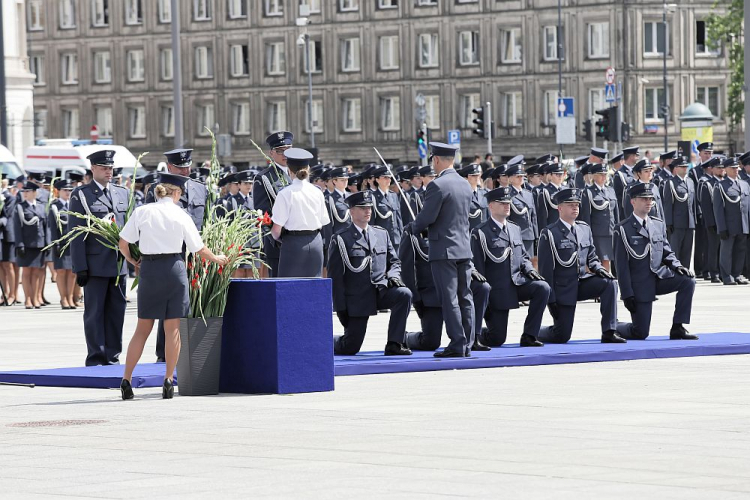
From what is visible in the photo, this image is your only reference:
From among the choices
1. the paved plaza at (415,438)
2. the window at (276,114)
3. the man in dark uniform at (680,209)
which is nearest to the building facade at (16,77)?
the window at (276,114)

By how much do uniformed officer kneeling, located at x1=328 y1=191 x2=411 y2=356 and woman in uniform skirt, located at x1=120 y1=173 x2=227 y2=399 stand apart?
304cm

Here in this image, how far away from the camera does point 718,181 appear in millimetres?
29281

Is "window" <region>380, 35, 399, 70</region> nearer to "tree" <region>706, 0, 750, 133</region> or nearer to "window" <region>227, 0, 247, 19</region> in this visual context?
"window" <region>227, 0, 247, 19</region>

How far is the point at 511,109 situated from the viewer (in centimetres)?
8881

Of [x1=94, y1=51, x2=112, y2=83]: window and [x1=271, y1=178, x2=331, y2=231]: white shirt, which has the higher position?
[x1=94, y1=51, x2=112, y2=83]: window

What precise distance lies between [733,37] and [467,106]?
15.7 m

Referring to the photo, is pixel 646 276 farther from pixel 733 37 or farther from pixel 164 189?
pixel 733 37

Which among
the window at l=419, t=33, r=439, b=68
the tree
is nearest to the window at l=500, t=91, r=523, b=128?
the window at l=419, t=33, r=439, b=68

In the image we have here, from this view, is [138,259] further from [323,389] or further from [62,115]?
[62,115]

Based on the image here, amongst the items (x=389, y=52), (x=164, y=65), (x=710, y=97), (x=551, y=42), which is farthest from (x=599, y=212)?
(x=164, y=65)

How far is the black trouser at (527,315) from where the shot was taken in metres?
18.0

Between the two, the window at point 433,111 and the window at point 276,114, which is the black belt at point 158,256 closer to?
the window at point 433,111

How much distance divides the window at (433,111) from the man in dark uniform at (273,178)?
71.7 m

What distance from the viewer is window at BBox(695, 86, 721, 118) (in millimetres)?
86688
